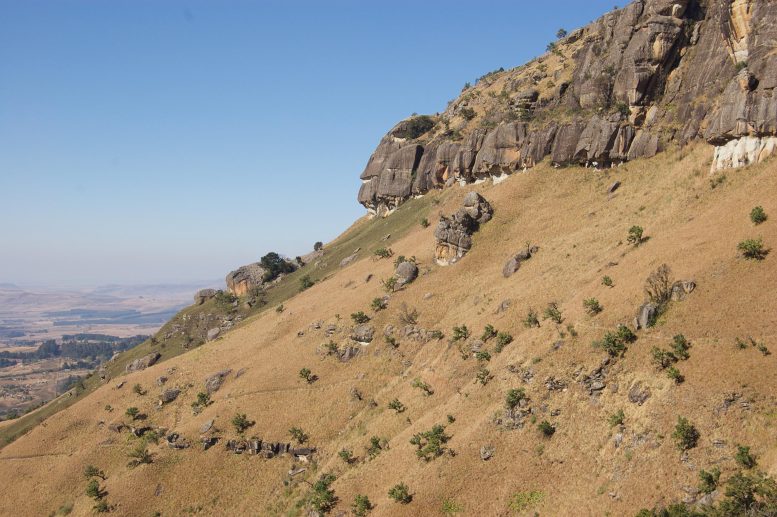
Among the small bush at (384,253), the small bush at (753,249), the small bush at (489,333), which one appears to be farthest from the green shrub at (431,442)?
the small bush at (384,253)

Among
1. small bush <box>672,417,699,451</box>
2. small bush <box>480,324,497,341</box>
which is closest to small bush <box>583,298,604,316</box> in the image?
small bush <box>480,324,497,341</box>

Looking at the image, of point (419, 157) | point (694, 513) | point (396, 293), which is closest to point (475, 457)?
point (694, 513)

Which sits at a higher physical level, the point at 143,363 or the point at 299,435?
the point at 143,363

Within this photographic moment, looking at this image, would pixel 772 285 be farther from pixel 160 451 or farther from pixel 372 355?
pixel 160 451

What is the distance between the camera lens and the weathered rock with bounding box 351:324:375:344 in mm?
59406

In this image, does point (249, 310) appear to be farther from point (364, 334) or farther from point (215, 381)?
point (364, 334)

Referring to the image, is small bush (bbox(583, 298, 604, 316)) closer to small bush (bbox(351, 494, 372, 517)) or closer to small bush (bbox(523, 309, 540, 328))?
small bush (bbox(523, 309, 540, 328))

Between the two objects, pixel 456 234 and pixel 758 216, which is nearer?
pixel 758 216

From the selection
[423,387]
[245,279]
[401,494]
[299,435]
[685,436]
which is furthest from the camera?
[245,279]

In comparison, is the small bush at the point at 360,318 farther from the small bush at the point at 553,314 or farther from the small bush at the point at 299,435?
the small bush at the point at 553,314

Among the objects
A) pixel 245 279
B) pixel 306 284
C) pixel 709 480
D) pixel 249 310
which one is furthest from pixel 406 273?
pixel 245 279

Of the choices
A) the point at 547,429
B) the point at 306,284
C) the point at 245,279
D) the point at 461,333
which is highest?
the point at 245,279

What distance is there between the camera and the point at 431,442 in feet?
125

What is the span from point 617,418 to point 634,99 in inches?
1974
